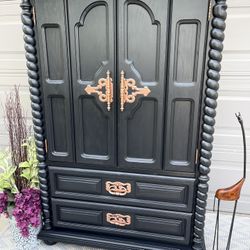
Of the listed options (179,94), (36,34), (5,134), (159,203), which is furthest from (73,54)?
(5,134)

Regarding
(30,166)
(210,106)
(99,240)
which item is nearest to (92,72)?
(210,106)

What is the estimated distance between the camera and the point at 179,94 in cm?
130

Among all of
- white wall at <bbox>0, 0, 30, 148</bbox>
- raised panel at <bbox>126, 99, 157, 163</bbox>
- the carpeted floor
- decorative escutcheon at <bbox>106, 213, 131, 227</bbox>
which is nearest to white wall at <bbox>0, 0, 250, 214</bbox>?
white wall at <bbox>0, 0, 30, 148</bbox>

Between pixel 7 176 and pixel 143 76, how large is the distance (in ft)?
3.67

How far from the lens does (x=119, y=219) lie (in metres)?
1.59

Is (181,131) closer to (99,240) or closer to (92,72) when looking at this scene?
(92,72)

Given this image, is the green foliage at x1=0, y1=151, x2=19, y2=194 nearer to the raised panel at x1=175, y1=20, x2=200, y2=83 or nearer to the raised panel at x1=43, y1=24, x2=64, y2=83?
the raised panel at x1=43, y1=24, x2=64, y2=83

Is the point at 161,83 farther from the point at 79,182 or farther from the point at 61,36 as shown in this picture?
the point at 79,182

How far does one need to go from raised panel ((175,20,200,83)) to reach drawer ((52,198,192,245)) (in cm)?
78

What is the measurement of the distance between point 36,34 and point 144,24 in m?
0.57

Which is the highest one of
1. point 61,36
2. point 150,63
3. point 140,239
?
point 61,36

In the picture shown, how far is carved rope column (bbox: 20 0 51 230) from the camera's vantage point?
53.0 inches

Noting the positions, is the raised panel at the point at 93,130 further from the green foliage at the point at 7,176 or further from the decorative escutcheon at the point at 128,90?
the green foliage at the point at 7,176

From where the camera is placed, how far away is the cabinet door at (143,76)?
123 centimetres
